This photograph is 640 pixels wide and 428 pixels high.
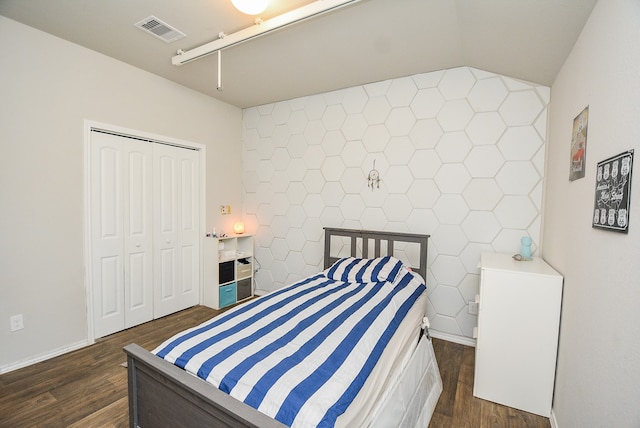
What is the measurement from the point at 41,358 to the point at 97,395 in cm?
90

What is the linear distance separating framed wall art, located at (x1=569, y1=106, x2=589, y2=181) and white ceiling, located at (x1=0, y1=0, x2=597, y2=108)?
0.55 metres

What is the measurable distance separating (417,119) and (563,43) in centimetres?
131

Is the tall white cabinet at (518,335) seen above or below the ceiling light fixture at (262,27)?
below

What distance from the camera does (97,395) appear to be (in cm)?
207

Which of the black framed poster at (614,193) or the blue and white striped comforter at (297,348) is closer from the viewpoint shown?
the black framed poster at (614,193)

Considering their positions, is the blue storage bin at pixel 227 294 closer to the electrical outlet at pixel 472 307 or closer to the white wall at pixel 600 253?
the electrical outlet at pixel 472 307

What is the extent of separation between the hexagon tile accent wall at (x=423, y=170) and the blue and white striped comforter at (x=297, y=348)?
2.80ft

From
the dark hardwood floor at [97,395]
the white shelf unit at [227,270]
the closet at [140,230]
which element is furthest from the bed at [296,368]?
the closet at [140,230]

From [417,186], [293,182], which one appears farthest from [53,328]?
[417,186]

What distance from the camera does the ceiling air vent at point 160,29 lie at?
7.40ft

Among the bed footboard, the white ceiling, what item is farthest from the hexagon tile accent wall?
the bed footboard

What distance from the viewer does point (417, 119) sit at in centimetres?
307

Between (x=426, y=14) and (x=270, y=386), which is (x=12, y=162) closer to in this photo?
(x=270, y=386)

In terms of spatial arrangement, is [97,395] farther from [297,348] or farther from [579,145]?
[579,145]
